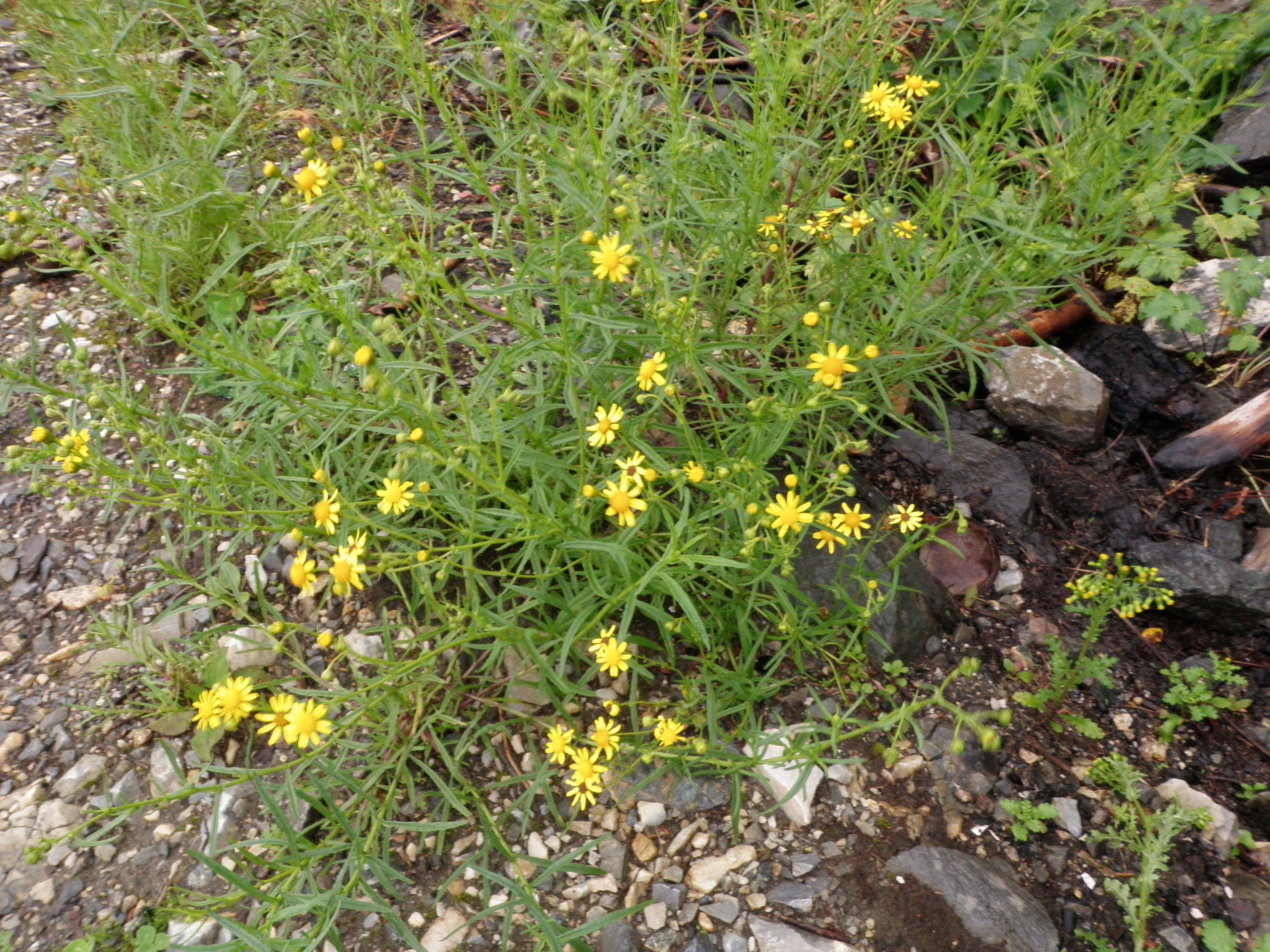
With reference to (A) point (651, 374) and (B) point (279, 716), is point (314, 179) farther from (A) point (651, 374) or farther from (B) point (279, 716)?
(B) point (279, 716)

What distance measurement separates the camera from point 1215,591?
244 centimetres

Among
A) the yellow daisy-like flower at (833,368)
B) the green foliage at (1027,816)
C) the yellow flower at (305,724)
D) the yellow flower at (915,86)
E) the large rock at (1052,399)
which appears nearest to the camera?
the yellow flower at (305,724)

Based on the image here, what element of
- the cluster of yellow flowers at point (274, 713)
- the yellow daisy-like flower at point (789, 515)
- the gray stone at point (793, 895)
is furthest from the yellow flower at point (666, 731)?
the cluster of yellow flowers at point (274, 713)

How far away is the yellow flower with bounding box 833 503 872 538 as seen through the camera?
214 centimetres

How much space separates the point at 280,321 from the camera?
2738 mm

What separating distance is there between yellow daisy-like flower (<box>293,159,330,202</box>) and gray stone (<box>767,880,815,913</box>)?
189cm

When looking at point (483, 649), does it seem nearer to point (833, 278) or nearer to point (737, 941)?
point (737, 941)

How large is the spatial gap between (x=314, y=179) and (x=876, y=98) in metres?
1.61

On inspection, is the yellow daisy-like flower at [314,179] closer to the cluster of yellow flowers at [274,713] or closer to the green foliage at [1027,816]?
the cluster of yellow flowers at [274,713]

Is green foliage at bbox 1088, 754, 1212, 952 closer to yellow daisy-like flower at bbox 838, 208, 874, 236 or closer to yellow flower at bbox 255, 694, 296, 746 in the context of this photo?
yellow daisy-like flower at bbox 838, 208, 874, 236

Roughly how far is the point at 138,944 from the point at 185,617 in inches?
34.8

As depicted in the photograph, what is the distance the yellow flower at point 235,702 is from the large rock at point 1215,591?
2469 mm

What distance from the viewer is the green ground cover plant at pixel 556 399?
1.88 metres

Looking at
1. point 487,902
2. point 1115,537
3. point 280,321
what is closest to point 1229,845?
point 1115,537
